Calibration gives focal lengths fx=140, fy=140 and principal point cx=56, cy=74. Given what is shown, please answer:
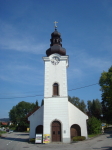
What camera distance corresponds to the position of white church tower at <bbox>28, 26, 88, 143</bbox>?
20.3 metres

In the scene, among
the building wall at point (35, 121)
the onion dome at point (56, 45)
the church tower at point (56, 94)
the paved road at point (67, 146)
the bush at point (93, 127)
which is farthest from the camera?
the bush at point (93, 127)

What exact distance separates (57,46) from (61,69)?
4.23 meters

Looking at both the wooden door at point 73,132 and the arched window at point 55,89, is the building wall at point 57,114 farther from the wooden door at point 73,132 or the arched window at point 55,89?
the wooden door at point 73,132

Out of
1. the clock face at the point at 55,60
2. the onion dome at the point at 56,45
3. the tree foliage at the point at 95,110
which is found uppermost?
the onion dome at the point at 56,45

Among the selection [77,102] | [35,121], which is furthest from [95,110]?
[35,121]

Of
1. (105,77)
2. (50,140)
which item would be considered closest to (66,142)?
(50,140)

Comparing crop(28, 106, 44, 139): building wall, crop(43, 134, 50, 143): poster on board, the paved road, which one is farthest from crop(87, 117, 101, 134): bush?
crop(43, 134, 50, 143): poster on board

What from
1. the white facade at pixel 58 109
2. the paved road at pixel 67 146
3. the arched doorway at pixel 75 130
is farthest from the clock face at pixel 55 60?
the paved road at pixel 67 146

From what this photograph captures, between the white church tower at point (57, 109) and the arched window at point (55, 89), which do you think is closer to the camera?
the white church tower at point (57, 109)

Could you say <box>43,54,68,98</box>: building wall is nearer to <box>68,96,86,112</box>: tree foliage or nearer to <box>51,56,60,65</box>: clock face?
<box>51,56,60,65</box>: clock face

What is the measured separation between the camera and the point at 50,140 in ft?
64.8

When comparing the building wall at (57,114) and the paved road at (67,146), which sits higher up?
the building wall at (57,114)

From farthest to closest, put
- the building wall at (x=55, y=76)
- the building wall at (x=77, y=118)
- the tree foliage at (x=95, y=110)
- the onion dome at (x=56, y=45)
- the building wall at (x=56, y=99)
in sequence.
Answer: the tree foliage at (x=95, y=110)
the onion dome at (x=56, y=45)
the building wall at (x=77, y=118)
the building wall at (x=55, y=76)
the building wall at (x=56, y=99)

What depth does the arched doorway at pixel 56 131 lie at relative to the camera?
20.0 metres
